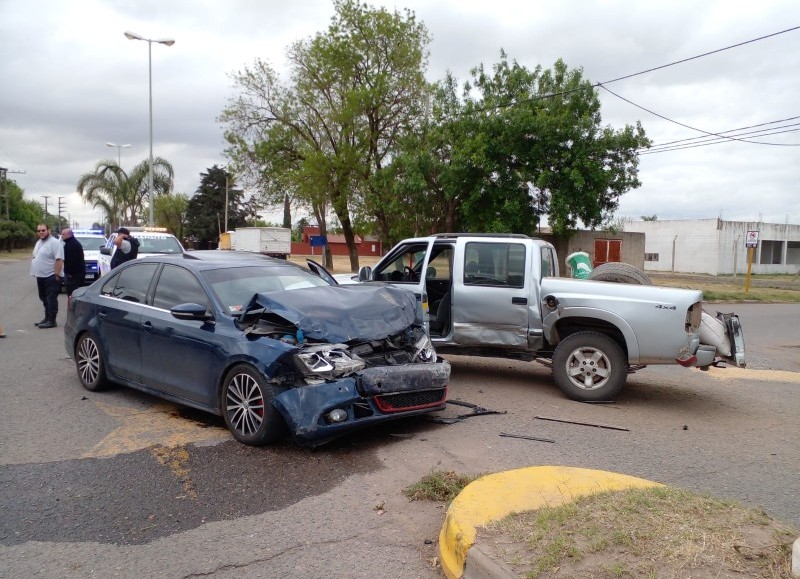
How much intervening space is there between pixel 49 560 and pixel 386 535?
1.92 m

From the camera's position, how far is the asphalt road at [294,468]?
3.79 meters

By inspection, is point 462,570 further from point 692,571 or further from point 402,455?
point 402,455

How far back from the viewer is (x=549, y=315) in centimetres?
760

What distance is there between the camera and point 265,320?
579 cm

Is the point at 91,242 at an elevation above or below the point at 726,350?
above

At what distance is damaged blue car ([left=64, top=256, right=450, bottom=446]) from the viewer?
5.26 meters

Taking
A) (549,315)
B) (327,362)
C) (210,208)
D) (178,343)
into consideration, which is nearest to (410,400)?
(327,362)

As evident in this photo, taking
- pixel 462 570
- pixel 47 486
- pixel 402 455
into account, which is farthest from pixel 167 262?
pixel 462 570

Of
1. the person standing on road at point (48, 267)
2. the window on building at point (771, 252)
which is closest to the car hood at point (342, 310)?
the person standing on road at point (48, 267)

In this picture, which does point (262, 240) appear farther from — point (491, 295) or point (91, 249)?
point (491, 295)

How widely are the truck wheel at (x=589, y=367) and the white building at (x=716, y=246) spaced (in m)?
43.1

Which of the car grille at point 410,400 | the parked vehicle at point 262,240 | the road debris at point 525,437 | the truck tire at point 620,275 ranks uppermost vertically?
the parked vehicle at point 262,240

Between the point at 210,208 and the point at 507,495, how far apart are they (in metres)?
71.5

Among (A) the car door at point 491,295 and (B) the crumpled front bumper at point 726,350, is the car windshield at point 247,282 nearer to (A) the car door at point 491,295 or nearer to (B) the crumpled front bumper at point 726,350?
(A) the car door at point 491,295
